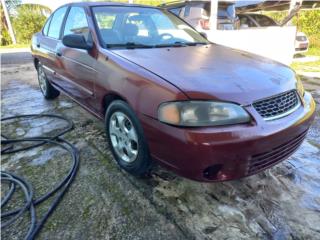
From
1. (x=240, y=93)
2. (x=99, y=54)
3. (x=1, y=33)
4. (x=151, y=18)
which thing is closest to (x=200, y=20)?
(x=151, y=18)

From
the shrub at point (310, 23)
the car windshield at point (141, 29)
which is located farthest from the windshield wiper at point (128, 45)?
the shrub at point (310, 23)

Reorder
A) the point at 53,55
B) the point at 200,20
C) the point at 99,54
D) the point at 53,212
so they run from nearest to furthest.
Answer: the point at 53,212 < the point at 99,54 < the point at 53,55 < the point at 200,20

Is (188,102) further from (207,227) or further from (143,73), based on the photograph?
(207,227)

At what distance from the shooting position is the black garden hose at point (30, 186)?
200 centimetres

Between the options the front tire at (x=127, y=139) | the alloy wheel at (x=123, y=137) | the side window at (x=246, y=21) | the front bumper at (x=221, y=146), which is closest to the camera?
the front bumper at (x=221, y=146)

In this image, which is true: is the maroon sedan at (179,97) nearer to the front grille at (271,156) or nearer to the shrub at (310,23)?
the front grille at (271,156)

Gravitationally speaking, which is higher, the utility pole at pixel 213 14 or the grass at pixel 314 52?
the utility pole at pixel 213 14

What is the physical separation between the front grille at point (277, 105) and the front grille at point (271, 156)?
239 millimetres

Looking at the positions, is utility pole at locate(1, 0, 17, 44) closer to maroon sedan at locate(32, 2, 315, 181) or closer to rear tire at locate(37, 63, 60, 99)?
rear tire at locate(37, 63, 60, 99)

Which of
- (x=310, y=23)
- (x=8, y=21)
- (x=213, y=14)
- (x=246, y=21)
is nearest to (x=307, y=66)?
(x=246, y=21)

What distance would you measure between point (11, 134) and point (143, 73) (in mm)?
2194

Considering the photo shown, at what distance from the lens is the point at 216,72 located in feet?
7.26

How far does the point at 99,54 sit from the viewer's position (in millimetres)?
2633

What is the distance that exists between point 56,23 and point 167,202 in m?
3.11
